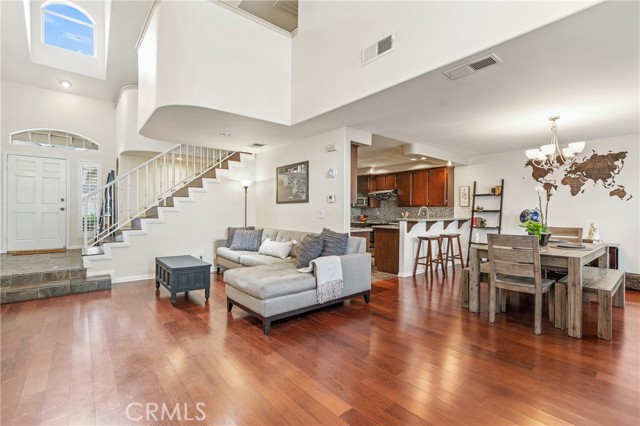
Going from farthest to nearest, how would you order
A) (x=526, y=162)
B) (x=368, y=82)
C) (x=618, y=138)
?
(x=526, y=162)
(x=618, y=138)
(x=368, y=82)

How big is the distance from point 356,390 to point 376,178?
24.1 feet

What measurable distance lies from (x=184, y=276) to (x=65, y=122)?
5936 millimetres

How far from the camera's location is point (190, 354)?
2545 millimetres

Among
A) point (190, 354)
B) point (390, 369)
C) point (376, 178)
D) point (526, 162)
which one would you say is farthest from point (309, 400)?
point (376, 178)

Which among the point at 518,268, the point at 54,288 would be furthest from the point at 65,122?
the point at 518,268

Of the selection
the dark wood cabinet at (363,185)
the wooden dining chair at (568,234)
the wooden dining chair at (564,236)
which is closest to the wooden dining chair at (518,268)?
the wooden dining chair at (564,236)

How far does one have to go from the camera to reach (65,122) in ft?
22.9

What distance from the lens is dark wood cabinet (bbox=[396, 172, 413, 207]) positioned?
26.2 feet

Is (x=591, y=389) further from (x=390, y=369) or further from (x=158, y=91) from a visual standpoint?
(x=158, y=91)

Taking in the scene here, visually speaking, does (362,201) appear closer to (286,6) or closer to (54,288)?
(286,6)

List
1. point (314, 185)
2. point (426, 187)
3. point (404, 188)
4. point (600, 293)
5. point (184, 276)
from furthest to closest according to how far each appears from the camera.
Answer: point (404, 188), point (426, 187), point (314, 185), point (184, 276), point (600, 293)

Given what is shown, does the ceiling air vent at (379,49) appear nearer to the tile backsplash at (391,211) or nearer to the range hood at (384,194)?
the range hood at (384,194)

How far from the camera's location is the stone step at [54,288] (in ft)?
12.8

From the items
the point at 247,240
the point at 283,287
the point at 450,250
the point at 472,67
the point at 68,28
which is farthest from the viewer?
the point at 450,250
